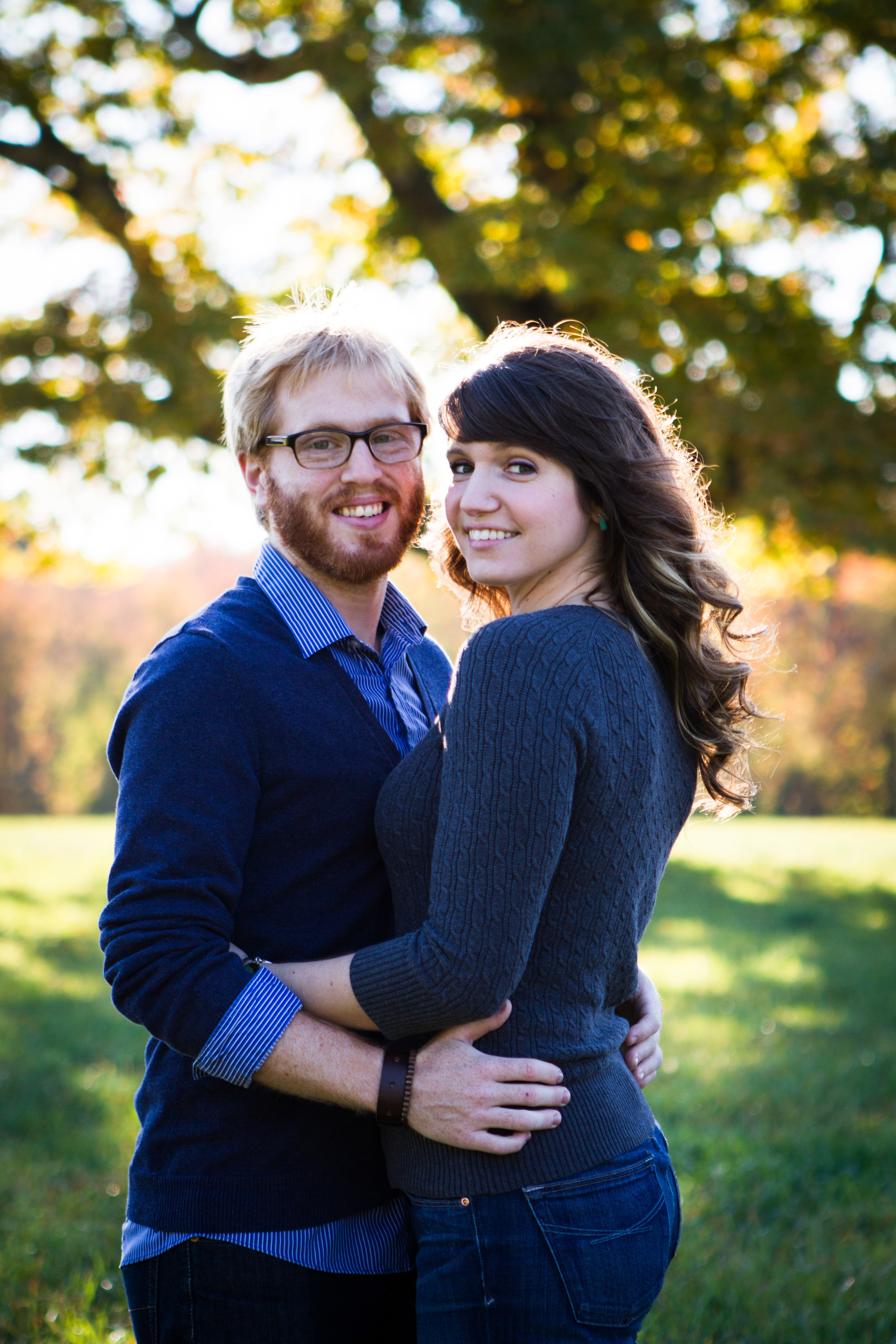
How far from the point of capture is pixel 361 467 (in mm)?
2438

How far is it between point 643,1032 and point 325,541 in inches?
49.6

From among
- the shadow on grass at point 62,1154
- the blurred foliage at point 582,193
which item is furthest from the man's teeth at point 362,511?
the blurred foliage at point 582,193

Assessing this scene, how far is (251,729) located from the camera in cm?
201

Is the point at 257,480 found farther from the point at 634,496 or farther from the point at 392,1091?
the point at 392,1091

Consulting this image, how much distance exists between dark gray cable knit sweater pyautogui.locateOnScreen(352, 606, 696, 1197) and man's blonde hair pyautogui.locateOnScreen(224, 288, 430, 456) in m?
0.85

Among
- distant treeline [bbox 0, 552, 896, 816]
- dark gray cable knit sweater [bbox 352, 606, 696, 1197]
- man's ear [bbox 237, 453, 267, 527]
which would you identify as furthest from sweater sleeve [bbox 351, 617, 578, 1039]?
distant treeline [bbox 0, 552, 896, 816]

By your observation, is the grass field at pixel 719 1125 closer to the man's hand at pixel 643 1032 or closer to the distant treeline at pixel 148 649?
the man's hand at pixel 643 1032

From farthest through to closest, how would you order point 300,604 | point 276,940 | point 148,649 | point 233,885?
point 148,649 → point 300,604 → point 276,940 → point 233,885

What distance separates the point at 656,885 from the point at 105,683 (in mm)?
35340

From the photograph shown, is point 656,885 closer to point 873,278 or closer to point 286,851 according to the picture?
point 286,851

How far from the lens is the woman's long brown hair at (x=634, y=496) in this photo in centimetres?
203

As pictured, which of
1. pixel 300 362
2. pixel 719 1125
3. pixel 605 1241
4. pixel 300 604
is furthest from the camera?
pixel 719 1125

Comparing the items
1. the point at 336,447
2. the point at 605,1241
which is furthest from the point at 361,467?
the point at 605,1241

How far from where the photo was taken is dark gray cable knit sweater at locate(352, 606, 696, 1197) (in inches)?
68.0
